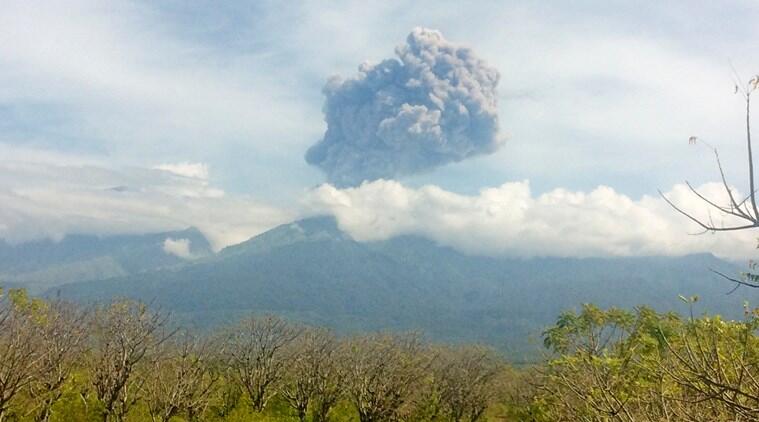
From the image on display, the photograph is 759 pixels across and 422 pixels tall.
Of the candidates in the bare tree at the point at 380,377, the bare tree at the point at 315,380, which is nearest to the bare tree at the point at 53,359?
the bare tree at the point at 315,380

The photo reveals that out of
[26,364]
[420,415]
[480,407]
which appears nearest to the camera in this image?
[26,364]

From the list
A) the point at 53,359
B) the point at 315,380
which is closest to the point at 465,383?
the point at 315,380

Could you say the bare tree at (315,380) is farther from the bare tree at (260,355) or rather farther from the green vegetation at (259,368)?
the bare tree at (260,355)

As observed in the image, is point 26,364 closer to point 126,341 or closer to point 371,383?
point 126,341

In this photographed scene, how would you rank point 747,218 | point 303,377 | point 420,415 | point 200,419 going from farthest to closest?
point 420,415 < point 303,377 < point 200,419 < point 747,218

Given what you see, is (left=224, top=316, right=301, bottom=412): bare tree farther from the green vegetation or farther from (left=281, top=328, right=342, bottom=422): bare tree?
(left=281, top=328, right=342, bottom=422): bare tree

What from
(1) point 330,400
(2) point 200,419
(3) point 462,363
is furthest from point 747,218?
(3) point 462,363

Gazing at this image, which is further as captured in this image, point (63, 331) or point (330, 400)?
point (330, 400)
